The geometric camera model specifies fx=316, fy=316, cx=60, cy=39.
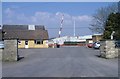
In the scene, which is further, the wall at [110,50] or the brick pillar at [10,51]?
the wall at [110,50]

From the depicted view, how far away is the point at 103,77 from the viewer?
1355 cm

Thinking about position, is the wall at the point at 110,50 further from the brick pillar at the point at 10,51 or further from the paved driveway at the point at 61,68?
the brick pillar at the point at 10,51

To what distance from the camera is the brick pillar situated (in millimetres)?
23938

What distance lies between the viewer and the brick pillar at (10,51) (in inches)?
942

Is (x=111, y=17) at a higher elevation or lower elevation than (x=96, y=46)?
higher

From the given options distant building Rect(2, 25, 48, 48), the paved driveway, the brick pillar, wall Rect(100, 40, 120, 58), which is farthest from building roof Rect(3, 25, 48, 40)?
the paved driveway

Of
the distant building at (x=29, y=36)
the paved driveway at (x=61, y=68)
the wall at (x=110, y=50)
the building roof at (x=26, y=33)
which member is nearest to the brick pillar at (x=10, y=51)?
the paved driveway at (x=61, y=68)

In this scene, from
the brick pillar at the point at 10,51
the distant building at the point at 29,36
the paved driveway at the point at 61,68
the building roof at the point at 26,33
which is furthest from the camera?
the building roof at the point at 26,33

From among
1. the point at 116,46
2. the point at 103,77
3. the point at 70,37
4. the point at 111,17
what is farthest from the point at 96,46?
the point at 70,37

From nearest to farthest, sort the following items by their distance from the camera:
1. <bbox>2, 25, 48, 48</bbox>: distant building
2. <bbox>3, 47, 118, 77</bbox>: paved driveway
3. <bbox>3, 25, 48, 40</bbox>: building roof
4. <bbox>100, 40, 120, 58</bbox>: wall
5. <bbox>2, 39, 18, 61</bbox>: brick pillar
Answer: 1. <bbox>3, 47, 118, 77</bbox>: paved driveway
2. <bbox>2, 39, 18, 61</bbox>: brick pillar
3. <bbox>100, 40, 120, 58</bbox>: wall
4. <bbox>2, 25, 48, 48</bbox>: distant building
5. <bbox>3, 25, 48, 40</bbox>: building roof

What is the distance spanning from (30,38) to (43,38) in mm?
3418

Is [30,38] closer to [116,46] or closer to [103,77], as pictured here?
[116,46]

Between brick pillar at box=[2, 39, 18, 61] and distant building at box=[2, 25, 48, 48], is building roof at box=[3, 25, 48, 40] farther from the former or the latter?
brick pillar at box=[2, 39, 18, 61]

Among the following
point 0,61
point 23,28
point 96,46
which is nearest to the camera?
point 0,61
